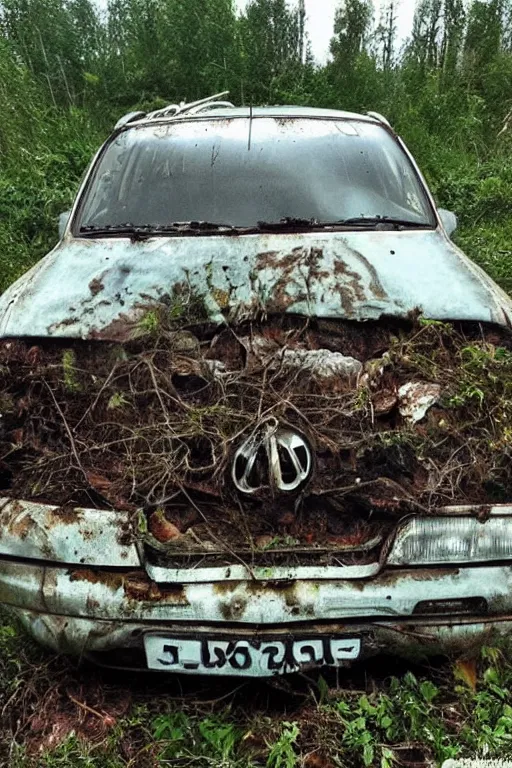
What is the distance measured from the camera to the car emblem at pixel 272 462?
1.93 meters

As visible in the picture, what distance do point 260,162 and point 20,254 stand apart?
319 centimetres

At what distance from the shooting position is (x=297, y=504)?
195 centimetres

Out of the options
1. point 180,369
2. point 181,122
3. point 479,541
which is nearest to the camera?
point 479,541

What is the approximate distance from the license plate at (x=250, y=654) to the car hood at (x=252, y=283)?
101 centimetres

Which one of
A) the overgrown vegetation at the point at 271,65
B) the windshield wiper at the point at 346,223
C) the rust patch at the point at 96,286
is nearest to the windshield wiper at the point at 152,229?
the windshield wiper at the point at 346,223

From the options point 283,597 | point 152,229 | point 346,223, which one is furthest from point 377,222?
point 283,597

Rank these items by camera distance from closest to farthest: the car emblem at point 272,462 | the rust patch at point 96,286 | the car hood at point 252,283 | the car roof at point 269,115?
the car emblem at point 272,462
the car hood at point 252,283
the rust patch at point 96,286
the car roof at point 269,115

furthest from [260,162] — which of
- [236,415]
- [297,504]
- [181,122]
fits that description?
[297,504]

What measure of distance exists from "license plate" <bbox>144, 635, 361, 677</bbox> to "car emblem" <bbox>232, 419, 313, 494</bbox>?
39 centimetres

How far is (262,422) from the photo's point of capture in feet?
6.59

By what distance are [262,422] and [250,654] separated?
607 millimetres

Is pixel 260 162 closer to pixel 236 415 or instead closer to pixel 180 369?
pixel 180 369

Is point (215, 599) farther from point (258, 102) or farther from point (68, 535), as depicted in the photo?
point (258, 102)

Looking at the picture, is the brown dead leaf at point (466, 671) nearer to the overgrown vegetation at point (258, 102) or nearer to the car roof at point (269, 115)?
the overgrown vegetation at point (258, 102)
